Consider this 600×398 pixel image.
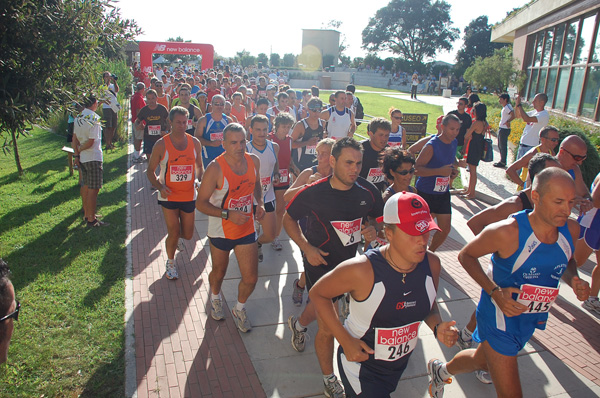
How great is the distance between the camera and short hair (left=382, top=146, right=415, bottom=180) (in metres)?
4.81

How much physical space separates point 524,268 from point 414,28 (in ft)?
296

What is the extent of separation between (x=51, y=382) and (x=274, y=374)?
194cm

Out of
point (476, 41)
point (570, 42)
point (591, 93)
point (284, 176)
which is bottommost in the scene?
point (284, 176)

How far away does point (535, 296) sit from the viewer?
3.13 meters

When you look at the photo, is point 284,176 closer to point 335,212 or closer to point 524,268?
point 335,212

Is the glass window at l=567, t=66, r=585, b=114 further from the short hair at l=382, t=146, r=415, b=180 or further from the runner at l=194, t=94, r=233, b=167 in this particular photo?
the short hair at l=382, t=146, r=415, b=180

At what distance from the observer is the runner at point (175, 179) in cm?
574

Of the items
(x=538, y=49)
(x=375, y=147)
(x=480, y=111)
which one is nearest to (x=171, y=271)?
(x=375, y=147)

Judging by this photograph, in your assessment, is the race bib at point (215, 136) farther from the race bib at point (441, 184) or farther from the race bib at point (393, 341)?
the race bib at point (393, 341)

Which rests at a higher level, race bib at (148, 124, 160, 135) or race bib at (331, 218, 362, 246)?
race bib at (148, 124, 160, 135)

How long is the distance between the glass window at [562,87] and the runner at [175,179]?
17064 mm

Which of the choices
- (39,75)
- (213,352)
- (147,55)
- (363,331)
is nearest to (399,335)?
(363,331)

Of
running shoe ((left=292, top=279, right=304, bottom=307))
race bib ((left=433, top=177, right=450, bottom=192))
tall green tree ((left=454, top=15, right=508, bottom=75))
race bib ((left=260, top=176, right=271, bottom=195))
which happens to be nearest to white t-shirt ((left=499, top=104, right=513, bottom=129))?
race bib ((left=433, top=177, right=450, bottom=192))

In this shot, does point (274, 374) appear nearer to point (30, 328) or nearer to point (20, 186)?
point (30, 328)
